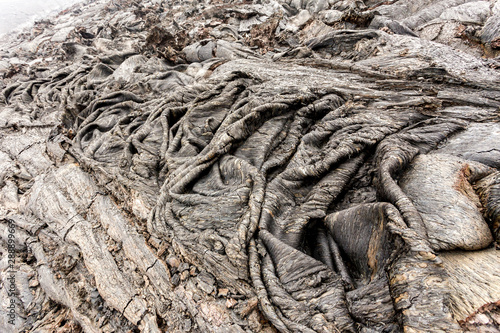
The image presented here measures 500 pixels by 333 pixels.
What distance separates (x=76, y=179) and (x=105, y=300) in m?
5.84

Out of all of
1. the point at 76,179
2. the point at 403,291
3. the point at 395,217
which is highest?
the point at 395,217

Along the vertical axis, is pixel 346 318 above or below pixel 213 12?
below

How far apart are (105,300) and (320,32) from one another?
2207cm

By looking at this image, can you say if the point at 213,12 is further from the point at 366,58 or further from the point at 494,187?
the point at 494,187

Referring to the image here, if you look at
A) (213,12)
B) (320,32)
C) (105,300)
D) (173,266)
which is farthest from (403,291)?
(213,12)

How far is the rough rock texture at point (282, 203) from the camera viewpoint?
151 inches

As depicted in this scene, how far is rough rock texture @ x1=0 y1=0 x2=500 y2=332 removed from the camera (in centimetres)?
384

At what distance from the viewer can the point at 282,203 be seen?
5902 mm

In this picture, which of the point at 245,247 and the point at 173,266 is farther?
the point at 173,266

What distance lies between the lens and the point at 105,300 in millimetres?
6293

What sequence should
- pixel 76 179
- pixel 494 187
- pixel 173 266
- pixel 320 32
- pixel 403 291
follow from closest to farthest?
pixel 403 291
pixel 494 187
pixel 173 266
pixel 76 179
pixel 320 32

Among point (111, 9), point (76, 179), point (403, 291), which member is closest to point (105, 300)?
point (76, 179)

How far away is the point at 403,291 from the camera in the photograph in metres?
3.30

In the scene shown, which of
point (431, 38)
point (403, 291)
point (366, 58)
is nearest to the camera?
point (403, 291)
